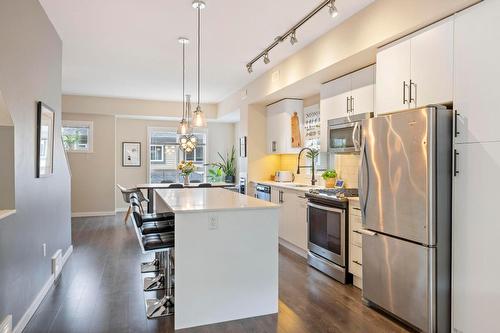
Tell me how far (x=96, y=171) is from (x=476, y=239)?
7739mm

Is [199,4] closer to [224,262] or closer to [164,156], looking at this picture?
[224,262]

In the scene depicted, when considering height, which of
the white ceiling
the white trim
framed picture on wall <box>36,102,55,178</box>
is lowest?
the white trim

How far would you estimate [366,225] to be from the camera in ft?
10.2

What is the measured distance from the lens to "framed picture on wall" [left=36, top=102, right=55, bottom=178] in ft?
10.4

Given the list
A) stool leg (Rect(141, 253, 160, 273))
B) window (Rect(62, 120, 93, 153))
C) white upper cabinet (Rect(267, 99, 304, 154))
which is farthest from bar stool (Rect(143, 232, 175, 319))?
window (Rect(62, 120, 93, 153))

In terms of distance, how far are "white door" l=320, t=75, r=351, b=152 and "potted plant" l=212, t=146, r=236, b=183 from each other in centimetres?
472

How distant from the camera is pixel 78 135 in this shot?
26.5ft

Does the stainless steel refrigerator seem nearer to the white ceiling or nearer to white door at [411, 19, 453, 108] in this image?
white door at [411, 19, 453, 108]

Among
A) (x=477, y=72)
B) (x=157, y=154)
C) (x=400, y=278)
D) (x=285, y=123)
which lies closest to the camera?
(x=477, y=72)

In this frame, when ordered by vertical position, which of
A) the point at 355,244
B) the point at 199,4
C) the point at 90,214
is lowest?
the point at 90,214

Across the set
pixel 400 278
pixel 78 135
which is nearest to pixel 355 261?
→ pixel 400 278

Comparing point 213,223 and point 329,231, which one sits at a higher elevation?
point 213,223

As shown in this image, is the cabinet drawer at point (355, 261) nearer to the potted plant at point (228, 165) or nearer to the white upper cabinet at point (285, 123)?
the white upper cabinet at point (285, 123)

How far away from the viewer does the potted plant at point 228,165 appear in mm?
8992
